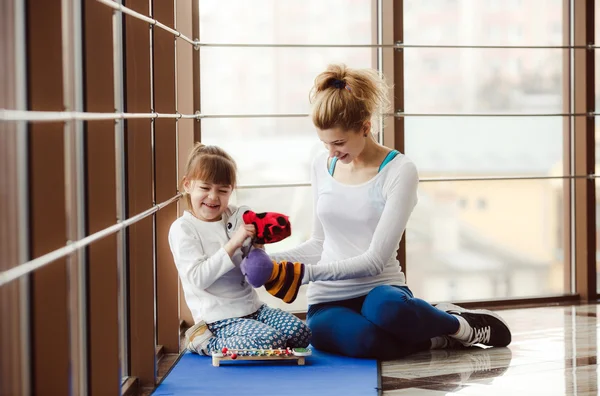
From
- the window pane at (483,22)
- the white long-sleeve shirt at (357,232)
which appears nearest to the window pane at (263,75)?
the window pane at (483,22)

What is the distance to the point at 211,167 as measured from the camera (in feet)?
8.95

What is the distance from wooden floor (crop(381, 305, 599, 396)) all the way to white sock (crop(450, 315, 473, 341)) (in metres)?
0.05

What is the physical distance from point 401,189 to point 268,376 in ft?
2.35

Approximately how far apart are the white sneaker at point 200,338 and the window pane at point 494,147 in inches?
50.3

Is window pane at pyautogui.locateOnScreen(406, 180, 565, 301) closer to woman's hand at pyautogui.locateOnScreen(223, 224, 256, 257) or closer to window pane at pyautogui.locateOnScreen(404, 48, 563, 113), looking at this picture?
window pane at pyautogui.locateOnScreen(404, 48, 563, 113)

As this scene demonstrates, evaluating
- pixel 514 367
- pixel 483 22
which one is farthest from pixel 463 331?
pixel 483 22

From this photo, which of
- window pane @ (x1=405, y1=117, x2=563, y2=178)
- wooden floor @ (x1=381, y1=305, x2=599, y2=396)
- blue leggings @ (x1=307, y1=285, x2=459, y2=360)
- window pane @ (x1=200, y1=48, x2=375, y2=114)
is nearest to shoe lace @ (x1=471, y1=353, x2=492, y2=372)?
wooden floor @ (x1=381, y1=305, x2=599, y2=396)

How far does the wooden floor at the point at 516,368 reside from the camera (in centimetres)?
241

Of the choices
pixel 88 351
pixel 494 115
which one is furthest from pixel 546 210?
pixel 88 351

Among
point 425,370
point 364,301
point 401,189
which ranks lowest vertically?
point 425,370

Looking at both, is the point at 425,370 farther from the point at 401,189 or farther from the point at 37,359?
the point at 37,359

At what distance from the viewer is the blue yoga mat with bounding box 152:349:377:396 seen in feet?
7.85

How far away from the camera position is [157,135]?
2.68m

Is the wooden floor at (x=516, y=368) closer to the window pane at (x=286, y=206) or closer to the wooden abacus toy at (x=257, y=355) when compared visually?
the wooden abacus toy at (x=257, y=355)
